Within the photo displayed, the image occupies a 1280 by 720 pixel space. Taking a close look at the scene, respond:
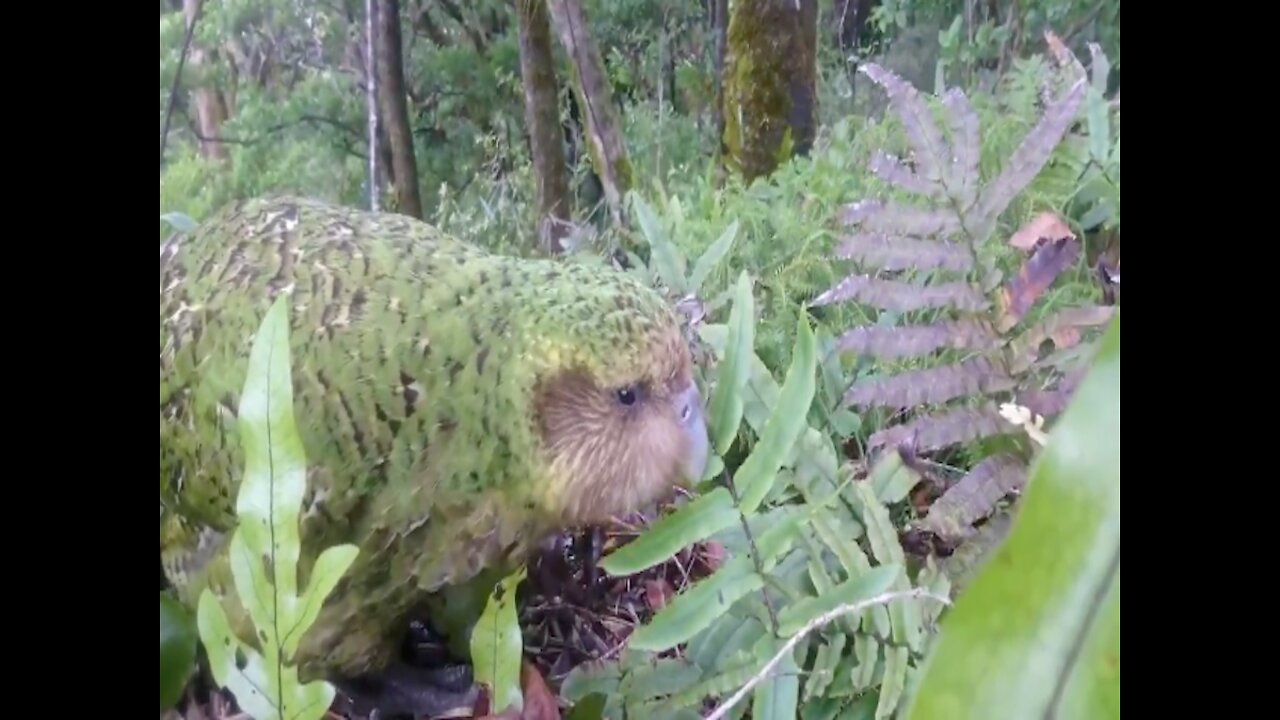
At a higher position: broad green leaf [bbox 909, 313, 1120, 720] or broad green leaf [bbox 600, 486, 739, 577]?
broad green leaf [bbox 909, 313, 1120, 720]

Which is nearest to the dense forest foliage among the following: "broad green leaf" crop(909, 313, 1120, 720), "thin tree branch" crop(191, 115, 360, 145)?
"thin tree branch" crop(191, 115, 360, 145)

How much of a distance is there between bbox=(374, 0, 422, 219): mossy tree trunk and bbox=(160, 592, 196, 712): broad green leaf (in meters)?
0.21

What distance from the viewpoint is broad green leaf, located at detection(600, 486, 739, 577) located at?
0.38 meters

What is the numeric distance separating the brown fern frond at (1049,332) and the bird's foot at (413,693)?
1.00ft

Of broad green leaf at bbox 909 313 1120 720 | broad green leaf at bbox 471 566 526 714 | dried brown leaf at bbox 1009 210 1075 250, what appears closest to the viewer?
broad green leaf at bbox 909 313 1120 720

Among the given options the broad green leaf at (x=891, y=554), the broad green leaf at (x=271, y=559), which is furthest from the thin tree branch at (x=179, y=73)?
the broad green leaf at (x=891, y=554)

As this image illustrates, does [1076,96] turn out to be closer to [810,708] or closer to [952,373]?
[952,373]

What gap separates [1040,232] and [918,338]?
0.12m

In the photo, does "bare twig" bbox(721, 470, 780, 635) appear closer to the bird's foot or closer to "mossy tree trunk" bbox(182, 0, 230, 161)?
the bird's foot

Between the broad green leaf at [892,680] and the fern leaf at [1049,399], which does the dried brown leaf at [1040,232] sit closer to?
the fern leaf at [1049,399]

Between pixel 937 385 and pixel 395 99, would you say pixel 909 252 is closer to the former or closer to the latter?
pixel 937 385
